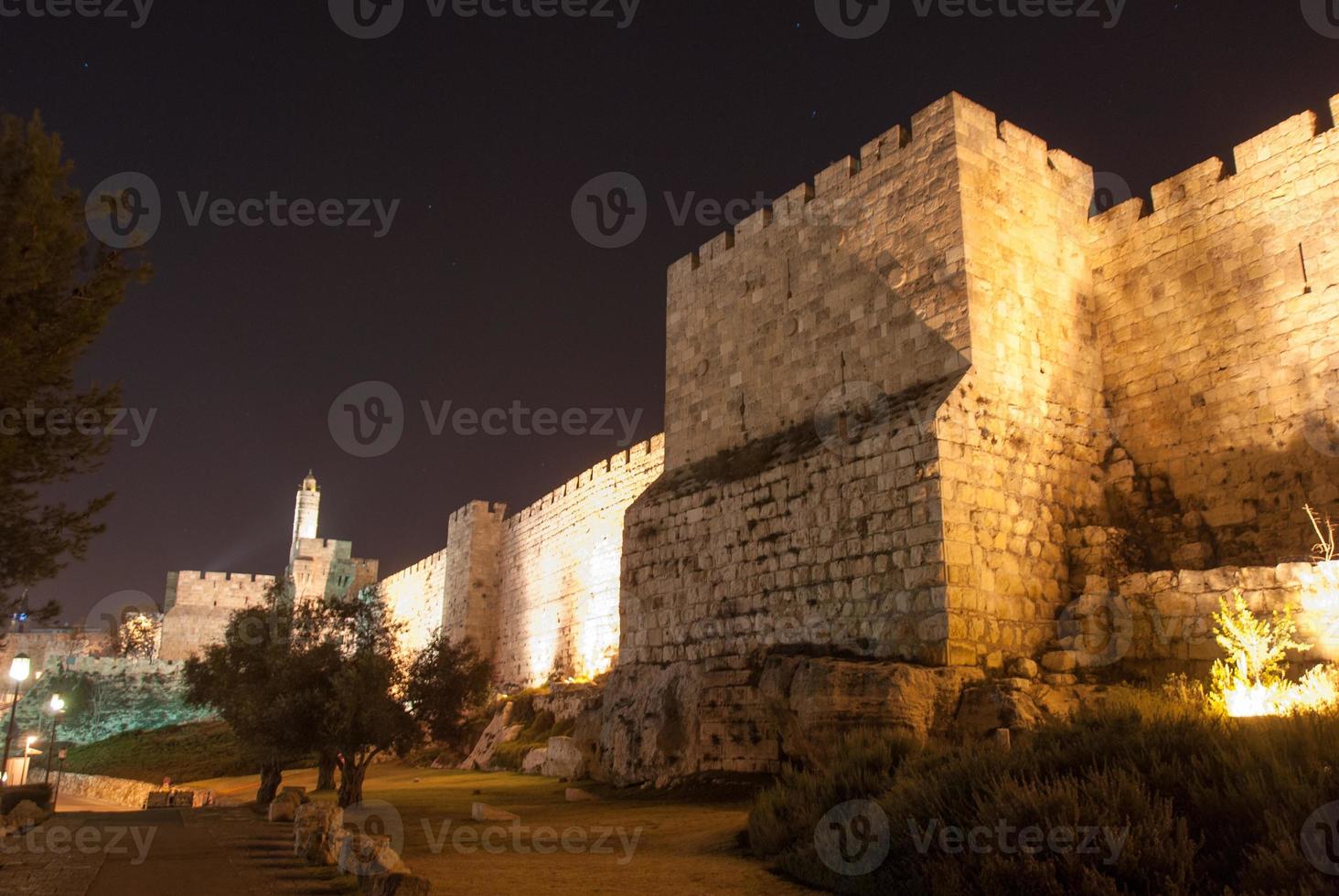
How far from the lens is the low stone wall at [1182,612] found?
300 inches

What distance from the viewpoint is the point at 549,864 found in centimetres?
625

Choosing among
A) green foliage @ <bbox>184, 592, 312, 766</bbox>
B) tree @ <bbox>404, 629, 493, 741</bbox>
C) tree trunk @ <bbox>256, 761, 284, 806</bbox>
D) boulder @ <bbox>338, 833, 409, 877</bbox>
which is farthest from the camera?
tree trunk @ <bbox>256, 761, 284, 806</bbox>

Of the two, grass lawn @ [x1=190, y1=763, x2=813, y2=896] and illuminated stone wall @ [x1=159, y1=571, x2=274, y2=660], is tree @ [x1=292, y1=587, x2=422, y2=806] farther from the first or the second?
illuminated stone wall @ [x1=159, y1=571, x2=274, y2=660]

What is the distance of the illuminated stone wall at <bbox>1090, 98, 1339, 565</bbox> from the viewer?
9.00m

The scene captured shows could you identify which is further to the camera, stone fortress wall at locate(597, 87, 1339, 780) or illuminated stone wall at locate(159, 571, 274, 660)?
illuminated stone wall at locate(159, 571, 274, 660)

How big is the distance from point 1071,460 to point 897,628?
9.78 ft

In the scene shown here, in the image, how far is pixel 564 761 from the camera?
13.0 m

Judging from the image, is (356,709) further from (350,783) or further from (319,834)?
(319,834)

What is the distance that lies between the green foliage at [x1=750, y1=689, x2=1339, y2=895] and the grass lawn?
517mm

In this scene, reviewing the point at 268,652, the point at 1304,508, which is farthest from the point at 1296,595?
the point at 268,652

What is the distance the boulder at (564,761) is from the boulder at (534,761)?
1.74 feet

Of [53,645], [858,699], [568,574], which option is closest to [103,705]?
[53,645]

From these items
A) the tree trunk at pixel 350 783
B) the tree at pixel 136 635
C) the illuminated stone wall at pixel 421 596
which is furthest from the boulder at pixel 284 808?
the tree at pixel 136 635

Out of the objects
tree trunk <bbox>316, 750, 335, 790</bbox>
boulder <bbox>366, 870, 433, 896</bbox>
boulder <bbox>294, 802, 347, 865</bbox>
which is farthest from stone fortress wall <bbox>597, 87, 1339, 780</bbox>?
boulder <bbox>366, 870, 433, 896</bbox>
